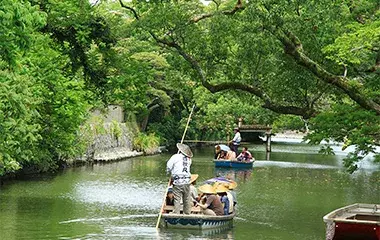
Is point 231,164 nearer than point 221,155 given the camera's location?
Yes

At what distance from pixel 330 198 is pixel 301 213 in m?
4.62

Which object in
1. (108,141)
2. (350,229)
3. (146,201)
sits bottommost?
(146,201)

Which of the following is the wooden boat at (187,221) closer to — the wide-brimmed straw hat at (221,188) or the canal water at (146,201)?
the canal water at (146,201)

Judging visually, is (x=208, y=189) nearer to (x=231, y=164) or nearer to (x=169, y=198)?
(x=169, y=198)

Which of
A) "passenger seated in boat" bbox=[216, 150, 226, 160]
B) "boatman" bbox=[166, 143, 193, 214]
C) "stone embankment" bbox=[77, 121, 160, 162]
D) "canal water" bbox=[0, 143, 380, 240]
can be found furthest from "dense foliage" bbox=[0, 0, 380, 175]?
"passenger seated in boat" bbox=[216, 150, 226, 160]

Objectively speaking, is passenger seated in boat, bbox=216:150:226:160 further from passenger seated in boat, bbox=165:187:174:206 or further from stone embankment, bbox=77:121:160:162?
passenger seated in boat, bbox=165:187:174:206

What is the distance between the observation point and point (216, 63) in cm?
2348

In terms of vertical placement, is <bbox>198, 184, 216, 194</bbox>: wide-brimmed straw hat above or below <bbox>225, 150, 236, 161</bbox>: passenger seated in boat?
below

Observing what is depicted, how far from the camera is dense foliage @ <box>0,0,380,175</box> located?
54.9ft

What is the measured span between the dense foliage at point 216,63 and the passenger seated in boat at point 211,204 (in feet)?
9.16

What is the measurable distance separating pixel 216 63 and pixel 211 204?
20.1ft

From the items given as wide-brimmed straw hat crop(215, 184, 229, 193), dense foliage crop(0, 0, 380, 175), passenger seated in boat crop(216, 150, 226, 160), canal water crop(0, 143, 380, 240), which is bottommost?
Result: canal water crop(0, 143, 380, 240)

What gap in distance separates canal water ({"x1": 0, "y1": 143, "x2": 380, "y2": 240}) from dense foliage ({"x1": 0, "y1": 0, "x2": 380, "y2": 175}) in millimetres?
1602

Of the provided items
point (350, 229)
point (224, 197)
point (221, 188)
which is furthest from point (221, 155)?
point (350, 229)
